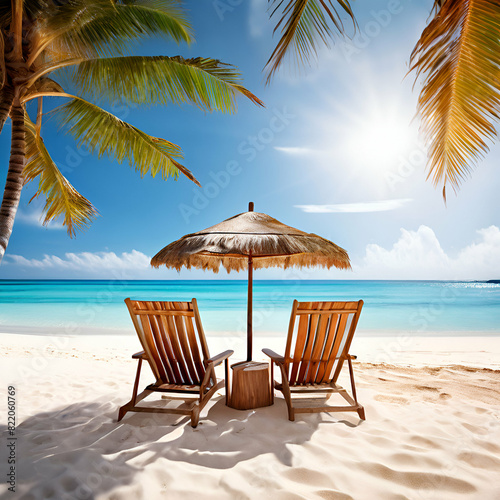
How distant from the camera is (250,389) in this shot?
277cm

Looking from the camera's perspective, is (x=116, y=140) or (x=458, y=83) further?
(x=116, y=140)

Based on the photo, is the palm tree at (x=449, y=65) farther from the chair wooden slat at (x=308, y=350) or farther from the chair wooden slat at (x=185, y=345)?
the chair wooden slat at (x=185, y=345)

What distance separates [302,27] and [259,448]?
3.38 meters

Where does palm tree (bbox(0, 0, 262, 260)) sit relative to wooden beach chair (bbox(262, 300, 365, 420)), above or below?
above

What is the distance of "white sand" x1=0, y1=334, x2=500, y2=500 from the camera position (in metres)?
1.58

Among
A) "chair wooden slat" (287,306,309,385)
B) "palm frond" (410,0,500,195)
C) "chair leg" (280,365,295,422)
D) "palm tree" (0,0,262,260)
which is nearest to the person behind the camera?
"palm frond" (410,0,500,195)

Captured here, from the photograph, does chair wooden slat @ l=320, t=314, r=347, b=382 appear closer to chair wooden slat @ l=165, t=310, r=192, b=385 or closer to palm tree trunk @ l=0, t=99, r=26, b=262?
chair wooden slat @ l=165, t=310, r=192, b=385

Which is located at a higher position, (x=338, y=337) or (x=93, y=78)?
(x=93, y=78)

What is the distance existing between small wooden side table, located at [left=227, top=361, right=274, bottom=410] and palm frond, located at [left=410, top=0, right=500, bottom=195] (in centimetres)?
245

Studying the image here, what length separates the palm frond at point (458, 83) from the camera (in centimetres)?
233

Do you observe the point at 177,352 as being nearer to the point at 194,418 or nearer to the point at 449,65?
the point at 194,418

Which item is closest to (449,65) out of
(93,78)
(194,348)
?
(194,348)

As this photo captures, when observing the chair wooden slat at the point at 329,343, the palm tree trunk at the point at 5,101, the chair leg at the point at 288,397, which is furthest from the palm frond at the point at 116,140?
the chair leg at the point at 288,397

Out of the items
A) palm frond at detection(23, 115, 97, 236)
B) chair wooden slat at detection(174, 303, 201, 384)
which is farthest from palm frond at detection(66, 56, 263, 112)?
chair wooden slat at detection(174, 303, 201, 384)
